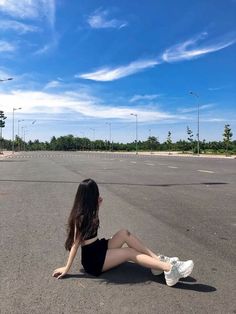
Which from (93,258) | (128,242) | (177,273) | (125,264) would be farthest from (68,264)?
(177,273)

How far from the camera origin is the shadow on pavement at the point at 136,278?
5.34 m

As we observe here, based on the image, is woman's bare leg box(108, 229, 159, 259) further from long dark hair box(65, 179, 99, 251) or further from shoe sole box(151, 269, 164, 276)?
long dark hair box(65, 179, 99, 251)

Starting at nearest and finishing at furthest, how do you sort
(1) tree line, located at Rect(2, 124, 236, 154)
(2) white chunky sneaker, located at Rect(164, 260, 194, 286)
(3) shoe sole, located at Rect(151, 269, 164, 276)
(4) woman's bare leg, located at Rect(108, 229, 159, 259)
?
(2) white chunky sneaker, located at Rect(164, 260, 194, 286) < (3) shoe sole, located at Rect(151, 269, 164, 276) < (4) woman's bare leg, located at Rect(108, 229, 159, 259) < (1) tree line, located at Rect(2, 124, 236, 154)

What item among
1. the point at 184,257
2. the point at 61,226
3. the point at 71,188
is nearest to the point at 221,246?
the point at 184,257

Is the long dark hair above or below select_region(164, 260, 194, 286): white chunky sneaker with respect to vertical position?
above

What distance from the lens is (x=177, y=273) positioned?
17.4 feet

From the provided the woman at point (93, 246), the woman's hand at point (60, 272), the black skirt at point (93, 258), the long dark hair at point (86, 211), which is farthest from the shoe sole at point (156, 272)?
the woman's hand at point (60, 272)

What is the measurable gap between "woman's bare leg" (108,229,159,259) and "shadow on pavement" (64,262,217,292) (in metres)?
0.27

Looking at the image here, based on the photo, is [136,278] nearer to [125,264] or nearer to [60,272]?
[125,264]

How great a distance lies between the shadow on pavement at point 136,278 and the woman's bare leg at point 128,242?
0.88 feet

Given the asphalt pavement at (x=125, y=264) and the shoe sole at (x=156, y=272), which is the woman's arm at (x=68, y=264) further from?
the shoe sole at (x=156, y=272)

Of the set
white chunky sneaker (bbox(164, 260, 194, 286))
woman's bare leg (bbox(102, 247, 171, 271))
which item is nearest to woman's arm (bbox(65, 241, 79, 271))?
woman's bare leg (bbox(102, 247, 171, 271))

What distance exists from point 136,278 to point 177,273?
0.54 metres

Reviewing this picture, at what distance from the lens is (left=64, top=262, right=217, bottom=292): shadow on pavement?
534cm
